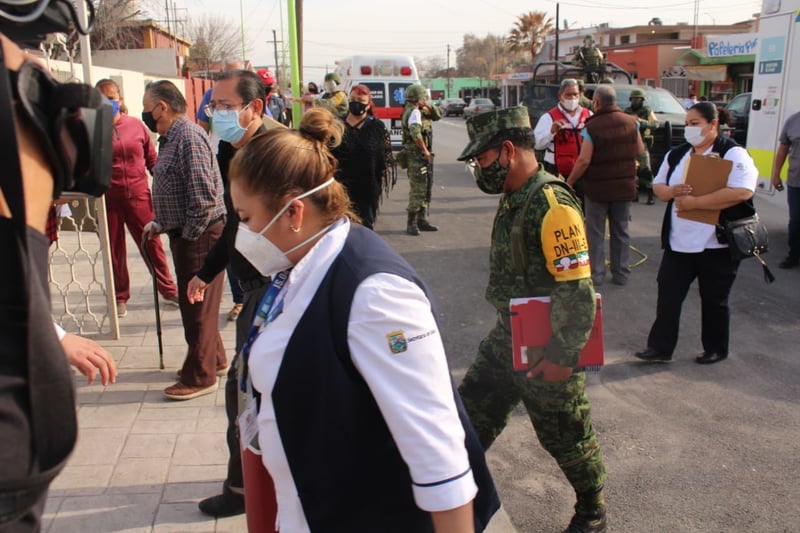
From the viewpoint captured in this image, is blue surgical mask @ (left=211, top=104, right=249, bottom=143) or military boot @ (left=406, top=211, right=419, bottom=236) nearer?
blue surgical mask @ (left=211, top=104, right=249, bottom=143)

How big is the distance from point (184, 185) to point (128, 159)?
1.95m

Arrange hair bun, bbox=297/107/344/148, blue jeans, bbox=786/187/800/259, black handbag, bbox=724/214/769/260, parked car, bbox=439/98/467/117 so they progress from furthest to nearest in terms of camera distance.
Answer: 1. parked car, bbox=439/98/467/117
2. blue jeans, bbox=786/187/800/259
3. black handbag, bbox=724/214/769/260
4. hair bun, bbox=297/107/344/148

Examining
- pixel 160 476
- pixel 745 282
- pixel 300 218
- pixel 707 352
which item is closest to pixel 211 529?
pixel 160 476

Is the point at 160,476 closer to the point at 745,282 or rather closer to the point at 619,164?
the point at 619,164

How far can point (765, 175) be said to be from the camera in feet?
29.3

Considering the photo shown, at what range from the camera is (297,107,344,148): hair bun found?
1.97 meters

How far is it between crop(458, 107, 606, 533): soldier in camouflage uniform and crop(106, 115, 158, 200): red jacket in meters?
3.75

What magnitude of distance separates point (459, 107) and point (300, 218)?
53964mm

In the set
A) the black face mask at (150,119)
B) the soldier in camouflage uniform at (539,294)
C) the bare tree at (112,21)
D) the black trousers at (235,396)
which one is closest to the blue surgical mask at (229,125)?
the black face mask at (150,119)

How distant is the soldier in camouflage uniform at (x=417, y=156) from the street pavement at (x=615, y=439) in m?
3.21

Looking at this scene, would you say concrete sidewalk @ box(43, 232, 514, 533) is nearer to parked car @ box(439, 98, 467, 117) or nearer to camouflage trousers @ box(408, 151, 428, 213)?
camouflage trousers @ box(408, 151, 428, 213)

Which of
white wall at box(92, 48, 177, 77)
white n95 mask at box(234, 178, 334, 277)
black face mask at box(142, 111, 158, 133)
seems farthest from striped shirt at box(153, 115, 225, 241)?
white wall at box(92, 48, 177, 77)

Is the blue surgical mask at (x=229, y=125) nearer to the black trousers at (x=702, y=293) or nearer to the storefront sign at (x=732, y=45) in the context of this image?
the black trousers at (x=702, y=293)

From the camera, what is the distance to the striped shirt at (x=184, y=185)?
423 cm
